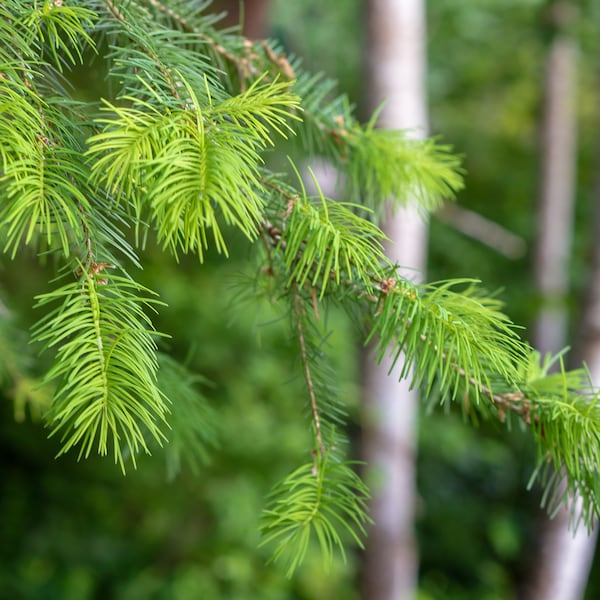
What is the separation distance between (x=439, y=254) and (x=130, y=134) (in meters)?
4.35

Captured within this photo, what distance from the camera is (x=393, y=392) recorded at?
210 centimetres

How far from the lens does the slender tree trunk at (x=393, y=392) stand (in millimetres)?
1908

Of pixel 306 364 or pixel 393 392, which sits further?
pixel 393 392

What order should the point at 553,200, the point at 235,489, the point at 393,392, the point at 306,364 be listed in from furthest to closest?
the point at 553,200 < the point at 235,489 < the point at 393,392 < the point at 306,364

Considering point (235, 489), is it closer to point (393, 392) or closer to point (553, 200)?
point (393, 392)

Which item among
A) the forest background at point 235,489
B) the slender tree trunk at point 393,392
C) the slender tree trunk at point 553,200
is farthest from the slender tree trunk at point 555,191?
the slender tree trunk at point 393,392

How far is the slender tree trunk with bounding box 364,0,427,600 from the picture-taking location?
1908 mm

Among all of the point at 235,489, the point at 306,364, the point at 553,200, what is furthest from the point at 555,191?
the point at 306,364

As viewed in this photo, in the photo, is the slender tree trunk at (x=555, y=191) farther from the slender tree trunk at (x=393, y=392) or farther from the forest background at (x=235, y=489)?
the slender tree trunk at (x=393, y=392)

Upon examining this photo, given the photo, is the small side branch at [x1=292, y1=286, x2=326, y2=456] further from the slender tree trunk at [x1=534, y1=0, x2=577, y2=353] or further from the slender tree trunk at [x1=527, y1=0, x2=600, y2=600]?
the slender tree trunk at [x1=534, y1=0, x2=577, y2=353]

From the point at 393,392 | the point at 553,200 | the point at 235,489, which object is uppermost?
the point at 553,200

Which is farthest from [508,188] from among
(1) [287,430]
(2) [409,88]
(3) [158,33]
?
(3) [158,33]

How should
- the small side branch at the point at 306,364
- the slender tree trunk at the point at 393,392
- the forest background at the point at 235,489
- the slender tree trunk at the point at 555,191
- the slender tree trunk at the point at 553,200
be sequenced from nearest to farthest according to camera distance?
the small side branch at the point at 306,364 → the slender tree trunk at the point at 393,392 → the forest background at the point at 235,489 → the slender tree trunk at the point at 555,191 → the slender tree trunk at the point at 553,200

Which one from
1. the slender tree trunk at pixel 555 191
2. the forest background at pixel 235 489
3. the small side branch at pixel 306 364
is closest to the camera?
the small side branch at pixel 306 364
